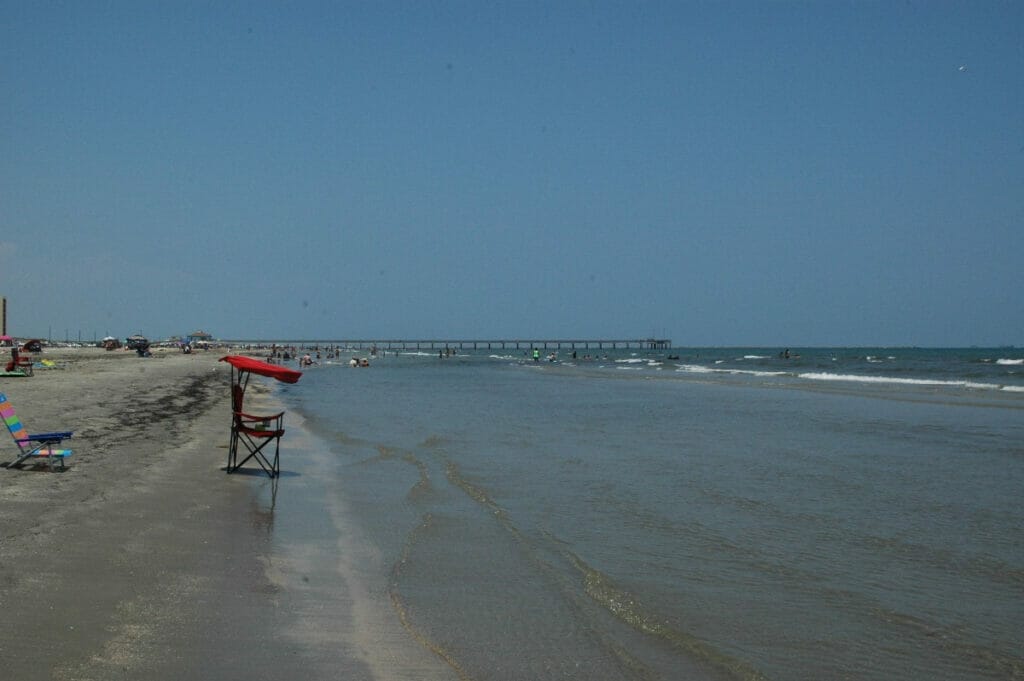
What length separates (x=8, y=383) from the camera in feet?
90.2

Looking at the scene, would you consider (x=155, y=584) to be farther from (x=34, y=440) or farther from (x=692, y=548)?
(x=34, y=440)

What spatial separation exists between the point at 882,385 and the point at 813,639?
4176 cm

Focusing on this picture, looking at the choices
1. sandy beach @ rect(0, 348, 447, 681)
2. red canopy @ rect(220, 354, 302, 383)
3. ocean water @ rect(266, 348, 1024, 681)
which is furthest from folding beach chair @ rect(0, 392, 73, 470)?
ocean water @ rect(266, 348, 1024, 681)

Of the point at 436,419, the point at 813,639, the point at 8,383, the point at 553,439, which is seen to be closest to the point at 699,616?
the point at 813,639

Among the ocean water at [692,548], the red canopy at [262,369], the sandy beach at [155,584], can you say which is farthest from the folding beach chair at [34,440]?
the ocean water at [692,548]

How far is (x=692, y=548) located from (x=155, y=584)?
200 inches

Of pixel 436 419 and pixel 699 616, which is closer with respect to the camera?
pixel 699 616

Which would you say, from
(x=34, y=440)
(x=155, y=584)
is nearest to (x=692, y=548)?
(x=155, y=584)

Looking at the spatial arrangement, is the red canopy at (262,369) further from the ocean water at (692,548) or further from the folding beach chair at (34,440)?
the folding beach chair at (34,440)

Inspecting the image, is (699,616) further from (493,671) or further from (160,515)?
(160,515)

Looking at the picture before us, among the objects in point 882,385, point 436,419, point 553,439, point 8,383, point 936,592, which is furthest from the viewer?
point 882,385

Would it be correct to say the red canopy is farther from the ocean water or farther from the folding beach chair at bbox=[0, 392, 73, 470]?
the folding beach chair at bbox=[0, 392, 73, 470]

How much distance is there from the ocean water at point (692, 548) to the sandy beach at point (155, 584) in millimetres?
735

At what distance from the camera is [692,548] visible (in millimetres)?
8547
